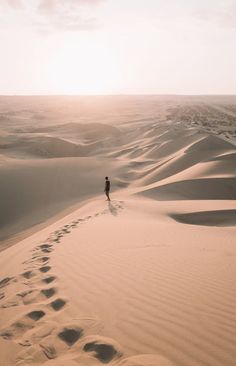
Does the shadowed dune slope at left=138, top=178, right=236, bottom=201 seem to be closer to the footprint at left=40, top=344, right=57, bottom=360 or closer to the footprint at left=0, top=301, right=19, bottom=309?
the footprint at left=0, top=301, right=19, bottom=309

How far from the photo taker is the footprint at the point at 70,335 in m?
3.70

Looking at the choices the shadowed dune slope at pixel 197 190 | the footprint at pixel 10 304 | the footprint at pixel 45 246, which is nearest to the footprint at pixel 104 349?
the footprint at pixel 10 304

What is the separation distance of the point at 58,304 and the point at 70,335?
790 mm

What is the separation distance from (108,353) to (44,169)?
1851 centimetres

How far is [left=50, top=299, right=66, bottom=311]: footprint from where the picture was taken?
4.44 m

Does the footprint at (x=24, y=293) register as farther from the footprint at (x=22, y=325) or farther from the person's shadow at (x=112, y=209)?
the person's shadow at (x=112, y=209)

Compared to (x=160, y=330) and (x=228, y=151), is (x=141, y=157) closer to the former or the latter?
(x=228, y=151)

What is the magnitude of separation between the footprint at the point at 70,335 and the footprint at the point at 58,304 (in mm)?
559

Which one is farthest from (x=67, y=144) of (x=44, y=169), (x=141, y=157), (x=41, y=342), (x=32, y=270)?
(x=41, y=342)

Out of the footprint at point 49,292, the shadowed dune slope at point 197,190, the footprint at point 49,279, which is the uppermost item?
the shadowed dune slope at point 197,190

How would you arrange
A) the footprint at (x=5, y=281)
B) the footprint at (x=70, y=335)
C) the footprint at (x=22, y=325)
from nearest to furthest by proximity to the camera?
the footprint at (x=70, y=335)
the footprint at (x=22, y=325)
the footprint at (x=5, y=281)

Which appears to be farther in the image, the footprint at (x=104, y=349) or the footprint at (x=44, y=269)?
the footprint at (x=44, y=269)

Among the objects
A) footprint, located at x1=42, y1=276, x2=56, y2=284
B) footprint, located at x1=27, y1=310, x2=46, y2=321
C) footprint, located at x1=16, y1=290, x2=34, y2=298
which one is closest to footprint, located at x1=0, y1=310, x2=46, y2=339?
footprint, located at x1=27, y1=310, x2=46, y2=321

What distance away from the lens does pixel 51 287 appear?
509cm
